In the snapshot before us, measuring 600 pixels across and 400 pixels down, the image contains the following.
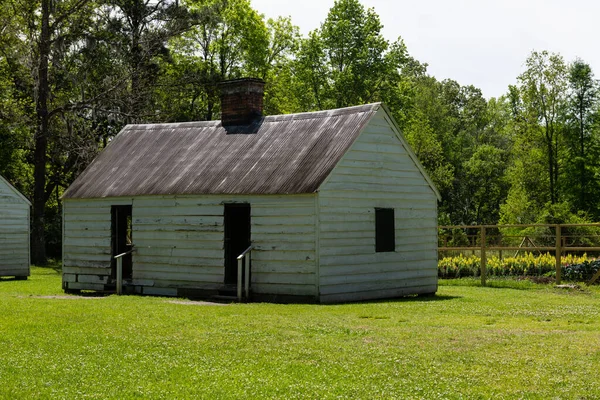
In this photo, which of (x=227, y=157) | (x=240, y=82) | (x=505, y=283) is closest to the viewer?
(x=227, y=157)

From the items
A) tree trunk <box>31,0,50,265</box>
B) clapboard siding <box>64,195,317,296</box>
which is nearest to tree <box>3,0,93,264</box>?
tree trunk <box>31,0,50,265</box>

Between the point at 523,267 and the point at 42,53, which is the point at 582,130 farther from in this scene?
the point at 42,53

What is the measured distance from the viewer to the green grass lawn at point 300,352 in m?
9.19

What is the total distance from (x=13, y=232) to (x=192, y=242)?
42.4 feet

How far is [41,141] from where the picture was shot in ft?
125

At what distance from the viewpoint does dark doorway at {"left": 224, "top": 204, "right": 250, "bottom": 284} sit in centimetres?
2078

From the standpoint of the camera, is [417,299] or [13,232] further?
[13,232]

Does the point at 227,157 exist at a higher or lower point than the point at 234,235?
higher

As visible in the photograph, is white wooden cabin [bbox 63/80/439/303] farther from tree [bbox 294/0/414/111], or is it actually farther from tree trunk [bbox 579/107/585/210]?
tree trunk [bbox 579/107/585/210]

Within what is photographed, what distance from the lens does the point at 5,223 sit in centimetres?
3084

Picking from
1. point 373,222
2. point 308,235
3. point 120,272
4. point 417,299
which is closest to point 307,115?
point 373,222

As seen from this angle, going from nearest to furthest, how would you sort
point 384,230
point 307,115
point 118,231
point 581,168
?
point 384,230 → point 307,115 → point 118,231 → point 581,168

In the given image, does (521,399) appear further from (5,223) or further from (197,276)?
(5,223)

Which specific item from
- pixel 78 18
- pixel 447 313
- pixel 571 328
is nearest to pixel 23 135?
pixel 78 18
